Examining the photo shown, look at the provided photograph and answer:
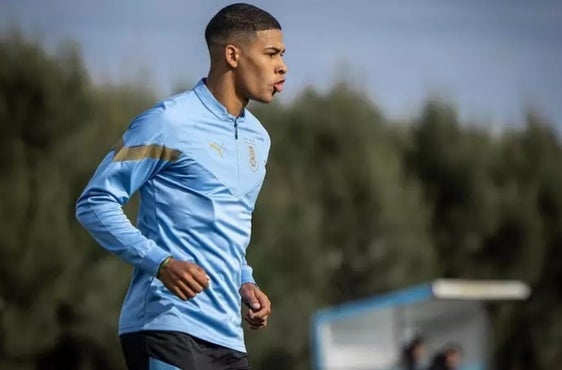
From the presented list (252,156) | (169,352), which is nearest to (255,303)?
(169,352)

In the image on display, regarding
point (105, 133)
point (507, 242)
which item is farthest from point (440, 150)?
point (105, 133)

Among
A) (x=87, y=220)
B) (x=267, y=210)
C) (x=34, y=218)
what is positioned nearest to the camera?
(x=87, y=220)

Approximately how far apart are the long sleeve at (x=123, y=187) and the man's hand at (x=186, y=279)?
11 centimetres

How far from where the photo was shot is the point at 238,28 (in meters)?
5.83

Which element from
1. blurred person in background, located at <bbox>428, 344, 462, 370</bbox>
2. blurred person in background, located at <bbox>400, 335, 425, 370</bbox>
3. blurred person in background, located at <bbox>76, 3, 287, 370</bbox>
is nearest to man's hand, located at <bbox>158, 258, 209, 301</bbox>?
blurred person in background, located at <bbox>76, 3, 287, 370</bbox>

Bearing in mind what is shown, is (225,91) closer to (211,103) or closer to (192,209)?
(211,103)

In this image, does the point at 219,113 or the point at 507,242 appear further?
the point at 507,242

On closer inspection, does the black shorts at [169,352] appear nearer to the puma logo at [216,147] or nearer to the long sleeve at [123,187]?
the long sleeve at [123,187]

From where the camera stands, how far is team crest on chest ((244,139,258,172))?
587cm

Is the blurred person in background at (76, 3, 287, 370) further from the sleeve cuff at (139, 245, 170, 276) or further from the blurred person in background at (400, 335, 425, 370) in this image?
the blurred person in background at (400, 335, 425, 370)

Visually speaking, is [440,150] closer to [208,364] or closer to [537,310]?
[537,310]

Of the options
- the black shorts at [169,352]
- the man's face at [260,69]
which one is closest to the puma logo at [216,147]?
the man's face at [260,69]

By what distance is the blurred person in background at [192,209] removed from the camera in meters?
5.51

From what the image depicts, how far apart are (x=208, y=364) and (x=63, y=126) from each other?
29.2 m
